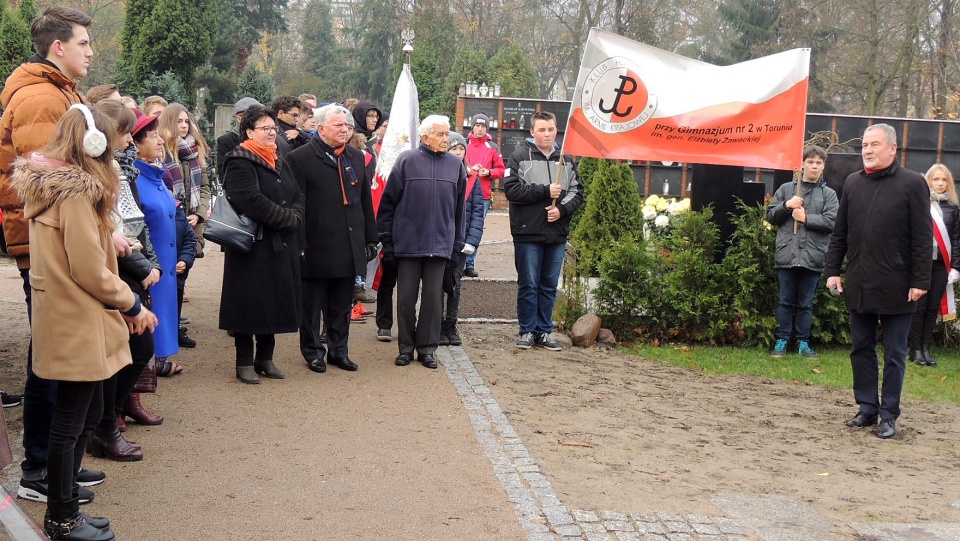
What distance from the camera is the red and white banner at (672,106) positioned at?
8.67 metres

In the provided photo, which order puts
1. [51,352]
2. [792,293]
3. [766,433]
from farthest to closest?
[792,293] → [766,433] → [51,352]

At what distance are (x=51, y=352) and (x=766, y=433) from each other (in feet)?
14.7

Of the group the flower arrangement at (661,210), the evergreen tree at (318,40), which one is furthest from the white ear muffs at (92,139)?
the evergreen tree at (318,40)

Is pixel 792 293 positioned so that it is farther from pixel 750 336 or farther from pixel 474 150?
pixel 474 150

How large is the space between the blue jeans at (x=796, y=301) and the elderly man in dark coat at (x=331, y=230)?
384 cm

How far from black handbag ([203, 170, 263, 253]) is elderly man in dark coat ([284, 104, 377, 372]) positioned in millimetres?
633

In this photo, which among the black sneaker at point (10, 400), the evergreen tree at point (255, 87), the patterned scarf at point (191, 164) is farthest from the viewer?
the evergreen tree at point (255, 87)

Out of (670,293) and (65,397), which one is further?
(670,293)

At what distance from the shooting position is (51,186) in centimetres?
411

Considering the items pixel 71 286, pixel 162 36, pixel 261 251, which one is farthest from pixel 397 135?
pixel 162 36

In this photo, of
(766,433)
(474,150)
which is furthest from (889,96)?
(766,433)

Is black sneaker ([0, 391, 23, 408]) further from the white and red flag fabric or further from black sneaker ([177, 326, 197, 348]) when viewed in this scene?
the white and red flag fabric

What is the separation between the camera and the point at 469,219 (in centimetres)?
927

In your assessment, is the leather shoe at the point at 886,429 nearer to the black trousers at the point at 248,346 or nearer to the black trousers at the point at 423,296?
the black trousers at the point at 423,296
